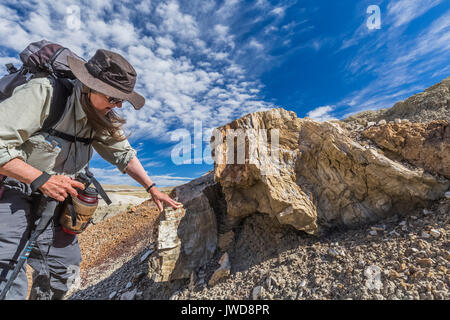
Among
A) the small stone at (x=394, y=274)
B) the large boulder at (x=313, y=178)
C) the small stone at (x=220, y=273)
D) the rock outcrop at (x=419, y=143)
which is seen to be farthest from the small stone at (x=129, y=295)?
the rock outcrop at (x=419, y=143)

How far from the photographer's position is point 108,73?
8.78 feet

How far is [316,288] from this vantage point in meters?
2.86

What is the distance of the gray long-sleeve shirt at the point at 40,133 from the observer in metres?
2.21

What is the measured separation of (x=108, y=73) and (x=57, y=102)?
0.71m

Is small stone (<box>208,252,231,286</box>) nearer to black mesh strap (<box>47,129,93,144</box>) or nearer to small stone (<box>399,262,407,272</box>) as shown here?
small stone (<box>399,262,407,272</box>)

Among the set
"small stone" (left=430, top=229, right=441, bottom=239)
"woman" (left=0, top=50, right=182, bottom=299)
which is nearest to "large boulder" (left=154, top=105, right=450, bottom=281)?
"small stone" (left=430, top=229, right=441, bottom=239)

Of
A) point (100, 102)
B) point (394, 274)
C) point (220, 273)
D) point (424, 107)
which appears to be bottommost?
point (220, 273)

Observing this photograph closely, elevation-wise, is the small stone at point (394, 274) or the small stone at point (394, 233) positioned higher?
the small stone at point (394, 233)

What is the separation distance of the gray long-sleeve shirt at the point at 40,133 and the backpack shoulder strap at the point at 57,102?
1.8 inches

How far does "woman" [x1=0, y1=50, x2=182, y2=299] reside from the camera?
2264 millimetres

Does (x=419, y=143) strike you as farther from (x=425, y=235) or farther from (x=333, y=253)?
(x=333, y=253)

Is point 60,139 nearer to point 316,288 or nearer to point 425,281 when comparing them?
point 316,288

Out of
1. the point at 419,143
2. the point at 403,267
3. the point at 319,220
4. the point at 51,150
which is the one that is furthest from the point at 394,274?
the point at 51,150

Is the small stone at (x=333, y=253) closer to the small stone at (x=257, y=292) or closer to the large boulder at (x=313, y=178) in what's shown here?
the large boulder at (x=313, y=178)
